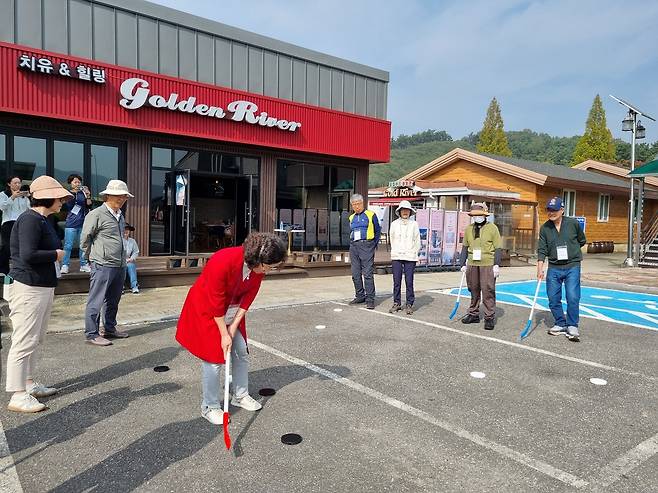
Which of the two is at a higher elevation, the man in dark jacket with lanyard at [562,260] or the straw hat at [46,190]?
the straw hat at [46,190]

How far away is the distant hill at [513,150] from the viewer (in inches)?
2606

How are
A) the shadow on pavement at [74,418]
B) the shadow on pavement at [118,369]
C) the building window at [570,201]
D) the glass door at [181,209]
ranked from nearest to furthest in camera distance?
the shadow on pavement at [74,418] → the shadow on pavement at [118,369] → the glass door at [181,209] → the building window at [570,201]

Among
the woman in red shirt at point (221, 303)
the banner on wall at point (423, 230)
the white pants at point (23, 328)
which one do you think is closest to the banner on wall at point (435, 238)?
the banner on wall at point (423, 230)

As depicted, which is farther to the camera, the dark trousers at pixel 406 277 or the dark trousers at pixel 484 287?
the dark trousers at pixel 406 277

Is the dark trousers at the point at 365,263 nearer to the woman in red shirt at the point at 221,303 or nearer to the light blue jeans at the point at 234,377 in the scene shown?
the light blue jeans at the point at 234,377

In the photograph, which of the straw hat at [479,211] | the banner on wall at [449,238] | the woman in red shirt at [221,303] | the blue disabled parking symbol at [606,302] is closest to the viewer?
the woman in red shirt at [221,303]

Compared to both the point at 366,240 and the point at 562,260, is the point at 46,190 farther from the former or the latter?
the point at 562,260

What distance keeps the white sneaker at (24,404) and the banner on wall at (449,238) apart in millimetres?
12684

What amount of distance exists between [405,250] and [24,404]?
5645 mm

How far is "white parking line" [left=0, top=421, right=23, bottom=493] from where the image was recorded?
9.00 feet

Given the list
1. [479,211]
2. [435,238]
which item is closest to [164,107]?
[479,211]

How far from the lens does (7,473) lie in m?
2.90

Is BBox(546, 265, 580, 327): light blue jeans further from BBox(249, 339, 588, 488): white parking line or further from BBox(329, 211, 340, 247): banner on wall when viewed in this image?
BBox(329, 211, 340, 247): banner on wall

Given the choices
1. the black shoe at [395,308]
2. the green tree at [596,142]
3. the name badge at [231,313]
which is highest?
the green tree at [596,142]
